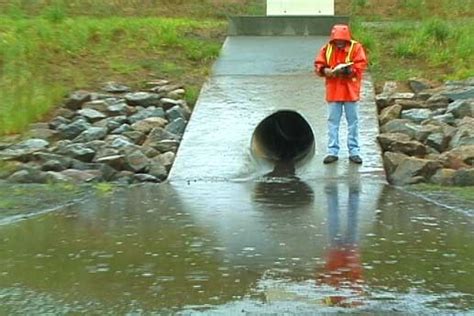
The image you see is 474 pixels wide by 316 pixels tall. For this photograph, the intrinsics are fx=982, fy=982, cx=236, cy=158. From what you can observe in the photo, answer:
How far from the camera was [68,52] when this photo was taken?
1574cm

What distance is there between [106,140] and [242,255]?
548 cm

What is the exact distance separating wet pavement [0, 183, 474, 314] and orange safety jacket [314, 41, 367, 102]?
1.64 metres

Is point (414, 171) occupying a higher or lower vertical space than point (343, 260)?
lower

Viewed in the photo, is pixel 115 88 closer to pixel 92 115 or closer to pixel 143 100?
pixel 143 100

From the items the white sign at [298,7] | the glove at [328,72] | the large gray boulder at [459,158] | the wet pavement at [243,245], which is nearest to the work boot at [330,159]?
the wet pavement at [243,245]

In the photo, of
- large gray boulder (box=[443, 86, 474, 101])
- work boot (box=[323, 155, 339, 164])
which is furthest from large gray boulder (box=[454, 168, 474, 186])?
large gray boulder (box=[443, 86, 474, 101])

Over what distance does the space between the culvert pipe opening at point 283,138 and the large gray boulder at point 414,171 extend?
1497 millimetres

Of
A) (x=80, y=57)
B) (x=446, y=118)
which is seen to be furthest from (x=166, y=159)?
(x=80, y=57)

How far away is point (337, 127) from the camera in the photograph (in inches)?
440

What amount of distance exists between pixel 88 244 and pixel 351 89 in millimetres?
4646

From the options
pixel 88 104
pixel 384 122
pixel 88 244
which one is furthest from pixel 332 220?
pixel 88 104

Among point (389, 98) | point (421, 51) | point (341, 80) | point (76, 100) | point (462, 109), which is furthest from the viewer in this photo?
point (421, 51)

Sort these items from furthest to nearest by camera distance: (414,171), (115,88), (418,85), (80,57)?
(80,57), (115,88), (418,85), (414,171)

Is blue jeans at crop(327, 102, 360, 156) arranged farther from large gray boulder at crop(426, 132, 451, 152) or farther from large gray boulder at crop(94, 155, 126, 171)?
large gray boulder at crop(94, 155, 126, 171)
